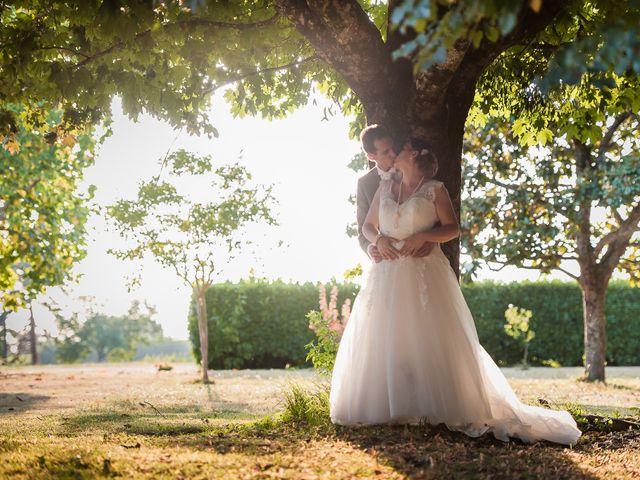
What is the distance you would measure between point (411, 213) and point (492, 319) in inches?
627

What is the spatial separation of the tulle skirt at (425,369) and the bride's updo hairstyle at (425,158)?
0.75m

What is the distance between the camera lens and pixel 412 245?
20.3 feet

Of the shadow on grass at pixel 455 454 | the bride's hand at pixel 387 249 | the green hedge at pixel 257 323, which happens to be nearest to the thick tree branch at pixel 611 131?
the green hedge at pixel 257 323

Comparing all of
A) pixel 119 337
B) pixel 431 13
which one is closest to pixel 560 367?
pixel 431 13

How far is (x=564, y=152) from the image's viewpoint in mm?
14758

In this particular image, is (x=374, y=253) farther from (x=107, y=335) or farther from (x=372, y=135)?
(x=107, y=335)

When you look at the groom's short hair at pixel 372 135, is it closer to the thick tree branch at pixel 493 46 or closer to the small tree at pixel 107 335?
the thick tree branch at pixel 493 46

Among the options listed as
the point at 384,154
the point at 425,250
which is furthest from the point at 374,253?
the point at 384,154

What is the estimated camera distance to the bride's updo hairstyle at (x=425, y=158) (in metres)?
6.30

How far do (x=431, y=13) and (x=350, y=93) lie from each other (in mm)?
7779

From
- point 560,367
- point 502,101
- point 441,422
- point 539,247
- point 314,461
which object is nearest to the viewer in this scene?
point 314,461

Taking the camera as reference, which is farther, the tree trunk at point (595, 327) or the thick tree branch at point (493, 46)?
the tree trunk at point (595, 327)

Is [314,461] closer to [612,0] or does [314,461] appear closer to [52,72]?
[612,0]

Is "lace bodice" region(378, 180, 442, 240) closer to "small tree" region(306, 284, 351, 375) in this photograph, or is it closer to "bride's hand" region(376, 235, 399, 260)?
"bride's hand" region(376, 235, 399, 260)
